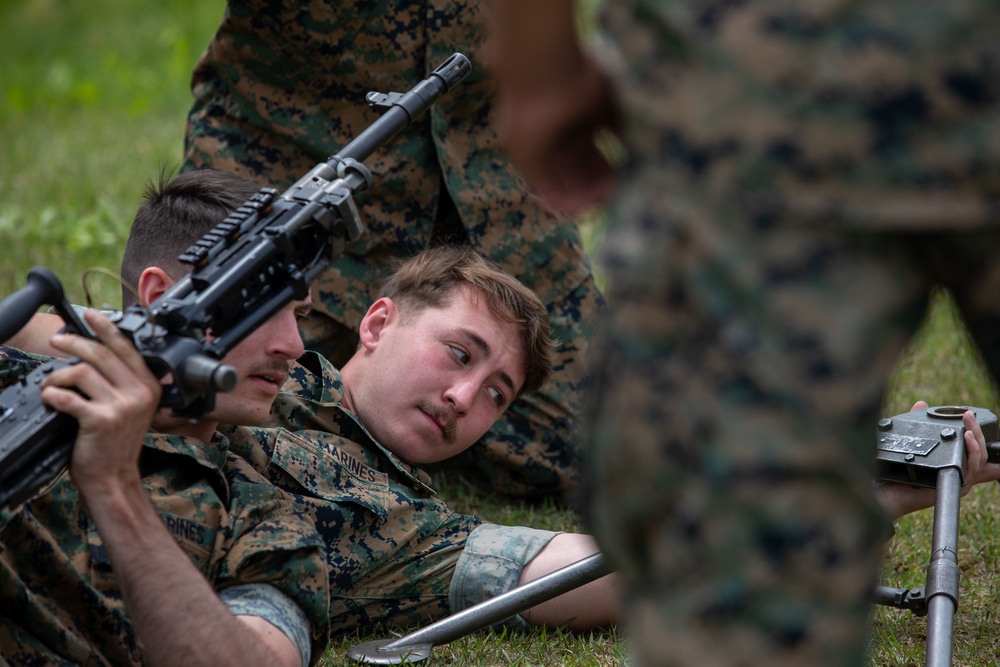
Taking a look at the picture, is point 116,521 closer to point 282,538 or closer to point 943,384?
point 282,538

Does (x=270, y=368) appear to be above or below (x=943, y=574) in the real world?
above

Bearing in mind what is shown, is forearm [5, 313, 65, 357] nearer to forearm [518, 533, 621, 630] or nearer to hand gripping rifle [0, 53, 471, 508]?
hand gripping rifle [0, 53, 471, 508]

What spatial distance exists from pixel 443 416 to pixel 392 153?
112 centimetres

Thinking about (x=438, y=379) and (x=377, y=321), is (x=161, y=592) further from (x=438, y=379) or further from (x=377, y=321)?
(x=377, y=321)

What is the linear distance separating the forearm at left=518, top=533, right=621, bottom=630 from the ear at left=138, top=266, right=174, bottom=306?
1.04 m

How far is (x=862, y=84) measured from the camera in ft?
3.95

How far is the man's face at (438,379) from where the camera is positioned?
3141 mm

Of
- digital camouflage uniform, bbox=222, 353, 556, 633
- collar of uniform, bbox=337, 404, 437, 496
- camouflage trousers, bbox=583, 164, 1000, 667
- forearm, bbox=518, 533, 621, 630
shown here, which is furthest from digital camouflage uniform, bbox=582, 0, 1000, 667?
collar of uniform, bbox=337, 404, 437, 496

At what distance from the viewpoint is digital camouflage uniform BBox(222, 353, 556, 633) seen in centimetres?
278

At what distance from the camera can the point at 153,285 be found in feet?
8.60

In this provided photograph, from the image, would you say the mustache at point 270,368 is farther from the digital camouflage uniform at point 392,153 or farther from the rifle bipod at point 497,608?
the digital camouflage uniform at point 392,153

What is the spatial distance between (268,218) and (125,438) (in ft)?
1.66

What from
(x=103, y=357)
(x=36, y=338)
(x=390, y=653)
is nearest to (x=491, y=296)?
(x=390, y=653)

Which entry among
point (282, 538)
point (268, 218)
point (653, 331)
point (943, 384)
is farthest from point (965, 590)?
point (653, 331)
